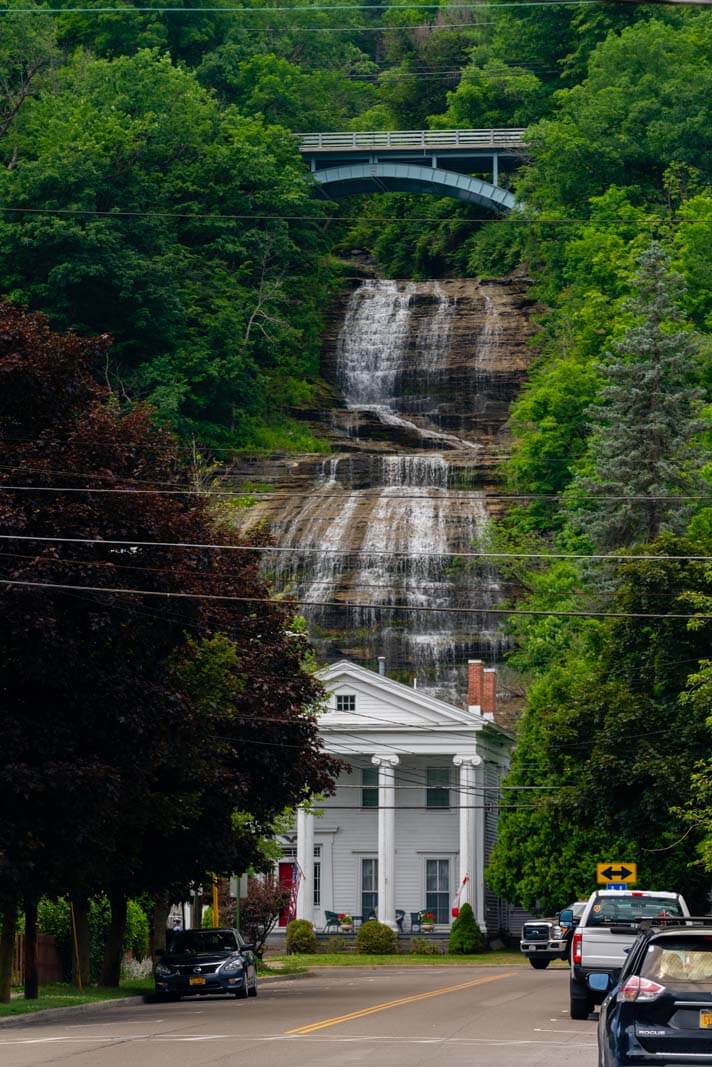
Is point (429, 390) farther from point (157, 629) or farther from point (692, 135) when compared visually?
point (157, 629)

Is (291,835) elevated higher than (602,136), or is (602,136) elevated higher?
(602,136)

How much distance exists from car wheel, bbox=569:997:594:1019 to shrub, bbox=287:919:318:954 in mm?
37738

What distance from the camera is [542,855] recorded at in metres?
60.4

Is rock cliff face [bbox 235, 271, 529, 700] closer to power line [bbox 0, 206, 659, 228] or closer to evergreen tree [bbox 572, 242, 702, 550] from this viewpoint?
power line [bbox 0, 206, 659, 228]

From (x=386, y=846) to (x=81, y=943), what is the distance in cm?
2944

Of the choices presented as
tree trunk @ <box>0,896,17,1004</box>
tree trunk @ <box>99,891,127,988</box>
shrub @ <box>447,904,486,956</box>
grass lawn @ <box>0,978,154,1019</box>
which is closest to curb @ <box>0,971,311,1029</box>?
grass lawn @ <box>0,978,154,1019</box>

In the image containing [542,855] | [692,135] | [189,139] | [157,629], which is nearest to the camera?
[157,629]

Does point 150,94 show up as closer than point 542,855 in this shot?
No

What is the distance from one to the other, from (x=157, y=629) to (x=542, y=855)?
31238mm

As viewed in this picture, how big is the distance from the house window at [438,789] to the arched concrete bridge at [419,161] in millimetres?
54453

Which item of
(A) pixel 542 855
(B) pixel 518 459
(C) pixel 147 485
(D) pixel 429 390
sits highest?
(D) pixel 429 390

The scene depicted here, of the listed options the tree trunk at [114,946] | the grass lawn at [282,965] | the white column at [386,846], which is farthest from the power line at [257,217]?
the tree trunk at [114,946]

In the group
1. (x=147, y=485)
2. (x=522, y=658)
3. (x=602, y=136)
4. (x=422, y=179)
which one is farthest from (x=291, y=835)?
(x=422, y=179)

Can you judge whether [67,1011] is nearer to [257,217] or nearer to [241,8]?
[257,217]
